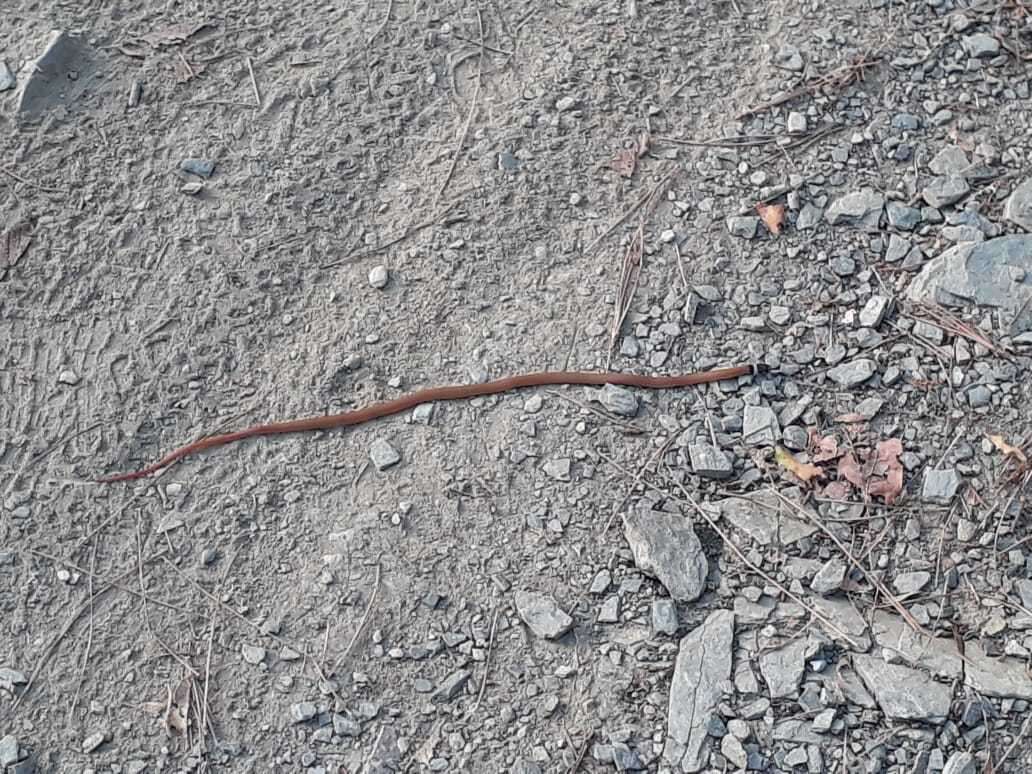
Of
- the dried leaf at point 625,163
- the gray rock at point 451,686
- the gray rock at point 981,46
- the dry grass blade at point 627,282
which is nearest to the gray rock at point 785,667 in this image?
the gray rock at point 451,686

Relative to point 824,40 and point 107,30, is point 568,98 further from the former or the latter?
point 107,30

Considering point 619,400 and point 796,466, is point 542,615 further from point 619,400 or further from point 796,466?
point 796,466

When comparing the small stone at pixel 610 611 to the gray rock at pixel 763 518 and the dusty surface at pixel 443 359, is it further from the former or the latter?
the gray rock at pixel 763 518

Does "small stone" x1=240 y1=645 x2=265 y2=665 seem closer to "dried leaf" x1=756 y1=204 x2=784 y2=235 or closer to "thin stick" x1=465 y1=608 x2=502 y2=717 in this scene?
"thin stick" x1=465 y1=608 x2=502 y2=717

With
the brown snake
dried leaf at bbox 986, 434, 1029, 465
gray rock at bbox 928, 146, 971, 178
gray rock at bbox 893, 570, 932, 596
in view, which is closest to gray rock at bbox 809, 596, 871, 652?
gray rock at bbox 893, 570, 932, 596

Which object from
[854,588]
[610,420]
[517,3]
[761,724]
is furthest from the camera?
[517,3]

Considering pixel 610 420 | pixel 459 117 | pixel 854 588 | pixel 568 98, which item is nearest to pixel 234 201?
pixel 459 117
